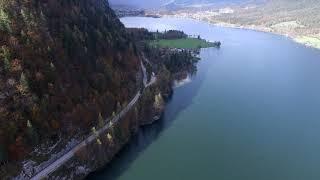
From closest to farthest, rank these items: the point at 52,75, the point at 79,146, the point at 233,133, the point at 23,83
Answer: the point at 23,83
the point at 79,146
the point at 52,75
the point at 233,133

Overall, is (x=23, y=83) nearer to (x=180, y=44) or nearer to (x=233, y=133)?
(x=233, y=133)

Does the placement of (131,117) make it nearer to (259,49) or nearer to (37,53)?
(37,53)

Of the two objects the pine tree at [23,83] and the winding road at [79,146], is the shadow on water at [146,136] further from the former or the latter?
the pine tree at [23,83]

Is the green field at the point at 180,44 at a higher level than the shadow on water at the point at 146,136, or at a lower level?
higher

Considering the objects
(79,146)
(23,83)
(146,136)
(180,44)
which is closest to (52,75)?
(23,83)

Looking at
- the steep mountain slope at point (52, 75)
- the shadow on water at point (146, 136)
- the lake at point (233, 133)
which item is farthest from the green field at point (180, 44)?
the steep mountain slope at point (52, 75)

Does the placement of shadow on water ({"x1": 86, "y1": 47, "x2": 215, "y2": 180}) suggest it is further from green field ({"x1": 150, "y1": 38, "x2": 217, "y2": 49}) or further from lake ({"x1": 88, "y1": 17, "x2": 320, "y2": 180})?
green field ({"x1": 150, "y1": 38, "x2": 217, "y2": 49})

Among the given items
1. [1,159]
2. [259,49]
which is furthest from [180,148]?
[259,49]
